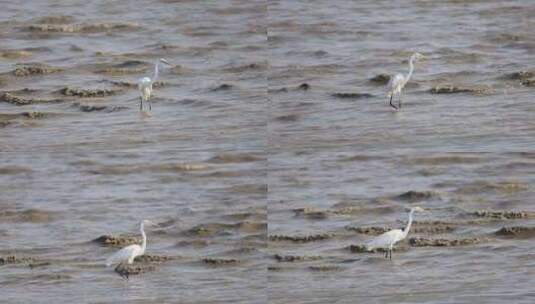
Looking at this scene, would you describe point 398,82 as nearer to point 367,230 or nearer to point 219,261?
point 367,230

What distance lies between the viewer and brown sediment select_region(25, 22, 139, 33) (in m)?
6.80

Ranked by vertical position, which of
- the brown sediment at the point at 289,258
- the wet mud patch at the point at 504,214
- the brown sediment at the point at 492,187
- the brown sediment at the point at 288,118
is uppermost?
the brown sediment at the point at 288,118

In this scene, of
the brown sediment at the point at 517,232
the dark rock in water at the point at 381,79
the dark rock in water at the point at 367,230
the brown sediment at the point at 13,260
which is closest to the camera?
the brown sediment at the point at 13,260

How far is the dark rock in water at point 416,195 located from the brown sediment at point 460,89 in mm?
500

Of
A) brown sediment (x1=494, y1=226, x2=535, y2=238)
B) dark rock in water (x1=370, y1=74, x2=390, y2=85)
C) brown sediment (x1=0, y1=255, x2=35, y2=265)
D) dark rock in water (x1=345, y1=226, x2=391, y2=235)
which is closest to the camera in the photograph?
brown sediment (x1=0, y1=255, x2=35, y2=265)

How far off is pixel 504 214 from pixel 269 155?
3.88 feet

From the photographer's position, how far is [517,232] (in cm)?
662

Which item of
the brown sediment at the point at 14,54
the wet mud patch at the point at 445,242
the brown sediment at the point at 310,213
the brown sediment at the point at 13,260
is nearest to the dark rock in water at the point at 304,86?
the brown sediment at the point at 310,213

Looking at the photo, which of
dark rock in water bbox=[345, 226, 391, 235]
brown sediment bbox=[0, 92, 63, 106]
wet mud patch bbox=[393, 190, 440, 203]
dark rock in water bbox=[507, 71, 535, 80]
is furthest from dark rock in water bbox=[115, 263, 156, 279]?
dark rock in water bbox=[507, 71, 535, 80]

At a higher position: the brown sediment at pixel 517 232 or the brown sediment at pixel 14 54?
the brown sediment at pixel 14 54

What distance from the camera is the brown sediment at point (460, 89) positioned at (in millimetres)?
6688

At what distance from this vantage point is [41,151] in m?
6.59

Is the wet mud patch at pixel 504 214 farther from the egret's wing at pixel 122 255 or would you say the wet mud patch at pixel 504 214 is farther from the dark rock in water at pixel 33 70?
the dark rock in water at pixel 33 70

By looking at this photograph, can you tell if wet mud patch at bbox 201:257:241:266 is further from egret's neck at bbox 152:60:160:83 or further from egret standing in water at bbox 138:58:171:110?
egret's neck at bbox 152:60:160:83
